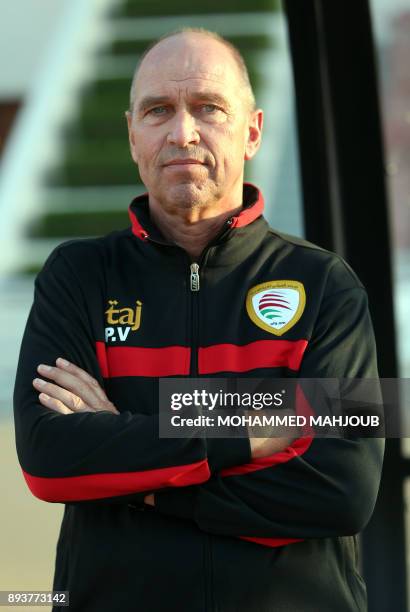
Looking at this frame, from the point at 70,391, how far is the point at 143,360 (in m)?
0.17

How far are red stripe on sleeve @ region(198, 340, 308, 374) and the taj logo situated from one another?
163mm

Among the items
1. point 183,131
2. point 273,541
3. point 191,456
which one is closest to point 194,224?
point 183,131

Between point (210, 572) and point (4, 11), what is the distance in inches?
1054

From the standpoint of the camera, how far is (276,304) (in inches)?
83.9

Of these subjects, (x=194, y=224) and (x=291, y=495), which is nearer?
(x=291, y=495)

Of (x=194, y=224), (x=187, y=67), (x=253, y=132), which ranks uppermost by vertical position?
(x=187, y=67)

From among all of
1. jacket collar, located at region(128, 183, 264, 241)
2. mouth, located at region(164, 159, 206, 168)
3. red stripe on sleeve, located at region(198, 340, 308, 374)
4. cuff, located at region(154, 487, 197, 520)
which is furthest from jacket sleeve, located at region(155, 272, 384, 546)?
mouth, located at region(164, 159, 206, 168)

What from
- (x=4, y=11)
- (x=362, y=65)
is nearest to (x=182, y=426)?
(x=362, y=65)

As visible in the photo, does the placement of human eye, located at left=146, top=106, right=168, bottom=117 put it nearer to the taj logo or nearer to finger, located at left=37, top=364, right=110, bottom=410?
the taj logo

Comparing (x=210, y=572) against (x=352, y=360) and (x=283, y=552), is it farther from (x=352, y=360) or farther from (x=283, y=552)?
(x=352, y=360)

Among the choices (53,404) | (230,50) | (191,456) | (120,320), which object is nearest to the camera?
(191,456)

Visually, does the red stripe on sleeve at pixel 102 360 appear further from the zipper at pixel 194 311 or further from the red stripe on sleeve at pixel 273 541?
the red stripe on sleeve at pixel 273 541

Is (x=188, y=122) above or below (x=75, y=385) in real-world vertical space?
above

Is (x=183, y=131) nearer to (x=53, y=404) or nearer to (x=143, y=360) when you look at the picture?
(x=143, y=360)
